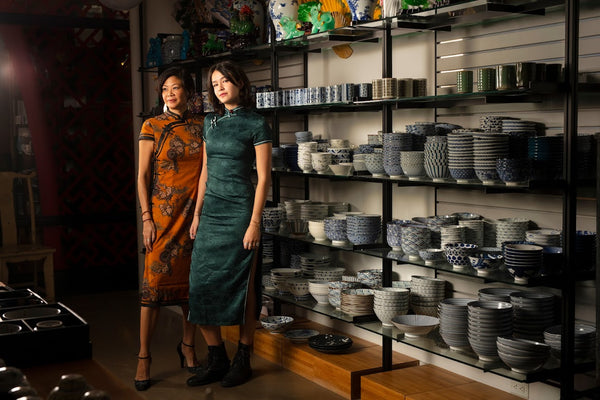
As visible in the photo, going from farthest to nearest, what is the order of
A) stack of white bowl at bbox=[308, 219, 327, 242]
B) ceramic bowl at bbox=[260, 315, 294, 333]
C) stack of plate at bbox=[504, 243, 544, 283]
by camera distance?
ceramic bowl at bbox=[260, 315, 294, 333]
stack of white bowl at bbox=[308, 219, 327, 242]
stack of plate at bbox=[504, 243, 544, 283]

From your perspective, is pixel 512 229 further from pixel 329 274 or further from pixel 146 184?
pixel 146 184

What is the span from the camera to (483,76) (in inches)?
127

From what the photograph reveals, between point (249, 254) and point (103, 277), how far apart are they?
10.8ft

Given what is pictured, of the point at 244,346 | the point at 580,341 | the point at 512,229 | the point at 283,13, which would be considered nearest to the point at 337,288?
the point at 244,346

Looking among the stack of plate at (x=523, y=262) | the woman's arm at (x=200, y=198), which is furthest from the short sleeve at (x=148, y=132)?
the stack of plate at (x=523, y=262)

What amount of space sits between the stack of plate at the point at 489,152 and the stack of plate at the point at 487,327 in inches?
20.8

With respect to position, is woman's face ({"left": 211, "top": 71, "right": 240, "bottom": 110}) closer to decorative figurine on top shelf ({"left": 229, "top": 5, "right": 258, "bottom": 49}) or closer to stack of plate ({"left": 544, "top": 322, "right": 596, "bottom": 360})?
decorative figurine on top shelf ({"left": 229, "top": 5, "right": 258, "bottom": 49})

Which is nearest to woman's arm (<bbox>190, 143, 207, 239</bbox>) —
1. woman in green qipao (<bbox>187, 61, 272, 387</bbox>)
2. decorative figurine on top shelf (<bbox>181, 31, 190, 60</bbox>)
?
woman in green qipao (<bbox>187, 61, 272, 387</bbox>)

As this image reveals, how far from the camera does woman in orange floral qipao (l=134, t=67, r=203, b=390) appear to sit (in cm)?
412

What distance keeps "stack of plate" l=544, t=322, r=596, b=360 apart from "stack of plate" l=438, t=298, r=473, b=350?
0.35 metres

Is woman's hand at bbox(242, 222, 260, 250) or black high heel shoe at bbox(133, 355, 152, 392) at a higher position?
woman's hand at bbox(242, 222, 260, 250)

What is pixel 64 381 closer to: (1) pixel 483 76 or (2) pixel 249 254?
(1) pixel 483 76

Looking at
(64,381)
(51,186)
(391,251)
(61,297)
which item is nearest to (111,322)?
(61,297)

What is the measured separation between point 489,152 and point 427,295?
3.11 feet
